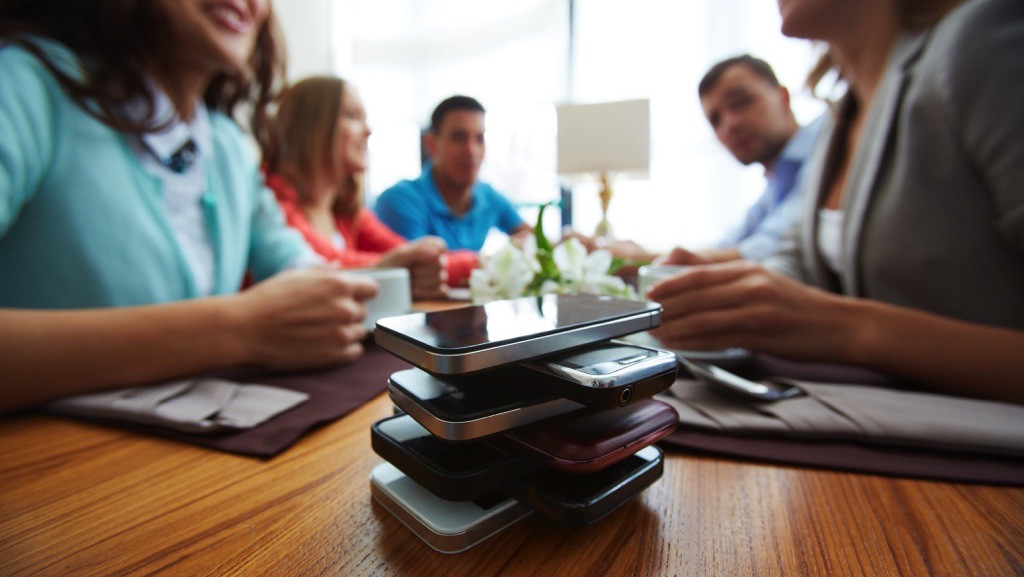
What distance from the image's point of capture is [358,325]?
1.55ft

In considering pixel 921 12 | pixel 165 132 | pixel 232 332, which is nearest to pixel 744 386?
pixel 232 332

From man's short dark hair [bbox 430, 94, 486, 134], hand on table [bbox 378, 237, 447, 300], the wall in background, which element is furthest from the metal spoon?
man's short dark hair [bbox 430, 94, 486, 134]

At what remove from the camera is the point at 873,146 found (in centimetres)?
51

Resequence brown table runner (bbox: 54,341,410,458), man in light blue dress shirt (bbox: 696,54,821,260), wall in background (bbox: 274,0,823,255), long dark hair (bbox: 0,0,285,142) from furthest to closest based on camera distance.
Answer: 1. wall in background (bbox: 274,0,823,255)
2. man in light blue dress shirt (bbox: 696,54,821,260)
3. long dark hair (bbox: 0,0,285,142)
4. brown table runner (bbox: 54,341,410,458)

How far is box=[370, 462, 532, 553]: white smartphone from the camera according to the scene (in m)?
0.17

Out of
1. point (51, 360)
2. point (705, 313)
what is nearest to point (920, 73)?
point (705, 313)

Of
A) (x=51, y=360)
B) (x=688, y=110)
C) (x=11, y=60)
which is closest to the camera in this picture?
(x=51, y=360)

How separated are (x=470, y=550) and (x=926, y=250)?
546 mm

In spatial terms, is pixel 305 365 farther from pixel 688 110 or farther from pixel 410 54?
pixel 410 54

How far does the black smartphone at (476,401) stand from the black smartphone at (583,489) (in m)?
0.03

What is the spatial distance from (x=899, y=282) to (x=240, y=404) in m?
0.65

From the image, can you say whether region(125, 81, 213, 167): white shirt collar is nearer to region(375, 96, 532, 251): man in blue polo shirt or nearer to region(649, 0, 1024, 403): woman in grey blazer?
region(649, 0, 1024, 403): woman in grey blazer

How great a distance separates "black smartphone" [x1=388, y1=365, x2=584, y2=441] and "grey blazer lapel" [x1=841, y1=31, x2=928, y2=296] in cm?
51

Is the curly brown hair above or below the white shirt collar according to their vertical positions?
above
